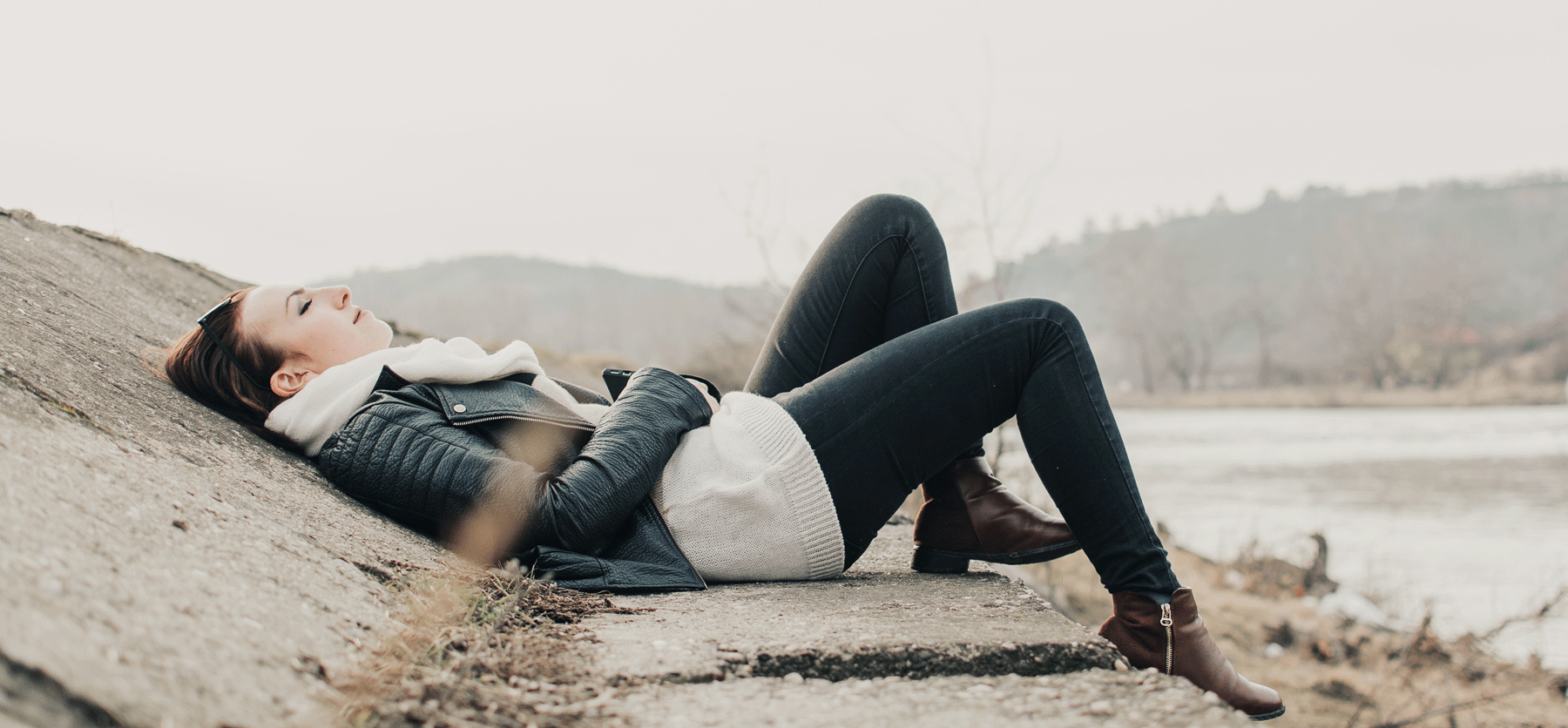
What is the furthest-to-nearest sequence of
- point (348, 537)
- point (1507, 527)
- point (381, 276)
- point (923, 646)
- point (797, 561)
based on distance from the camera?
1. point (381, 276)
2. point (1507, 527)
3. point (797, 561)
4. point (348, 537)
5. point (923, 646)

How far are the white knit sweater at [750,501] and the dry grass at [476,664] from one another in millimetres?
277

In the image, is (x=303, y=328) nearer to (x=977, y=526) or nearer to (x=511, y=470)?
(x=511, y=470)

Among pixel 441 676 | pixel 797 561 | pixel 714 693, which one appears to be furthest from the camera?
pixel 797 561

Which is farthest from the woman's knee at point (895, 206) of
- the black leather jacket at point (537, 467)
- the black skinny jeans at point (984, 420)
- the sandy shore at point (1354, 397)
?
the sandy shore at point (1354, 397)

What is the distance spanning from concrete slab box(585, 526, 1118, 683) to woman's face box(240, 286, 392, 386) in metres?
1.00

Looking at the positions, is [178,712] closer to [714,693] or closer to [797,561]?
[714,693]

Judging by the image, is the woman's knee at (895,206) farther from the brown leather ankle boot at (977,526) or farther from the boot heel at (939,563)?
the boot heel at (939,563)

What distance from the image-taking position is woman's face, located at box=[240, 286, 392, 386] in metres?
2.03

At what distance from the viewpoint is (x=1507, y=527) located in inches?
380

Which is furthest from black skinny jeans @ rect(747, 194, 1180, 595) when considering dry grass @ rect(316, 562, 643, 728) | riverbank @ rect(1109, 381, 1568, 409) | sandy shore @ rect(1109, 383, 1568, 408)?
riverbank @ rect(1109, 381, 1568, 409)

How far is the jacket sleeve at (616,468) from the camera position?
162 cm

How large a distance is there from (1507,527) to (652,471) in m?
11.8

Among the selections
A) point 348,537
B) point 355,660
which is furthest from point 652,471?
point 355,660

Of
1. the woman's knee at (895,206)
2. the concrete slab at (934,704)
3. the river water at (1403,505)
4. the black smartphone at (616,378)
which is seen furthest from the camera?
the river water at (1403,505)
